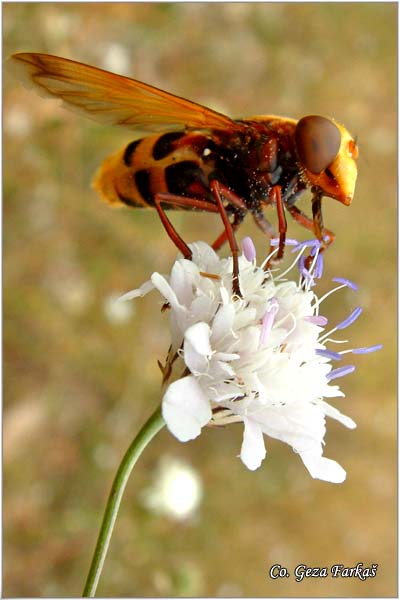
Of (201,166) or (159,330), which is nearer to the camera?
(201,166)

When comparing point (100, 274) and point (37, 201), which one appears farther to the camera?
point (100, 274)

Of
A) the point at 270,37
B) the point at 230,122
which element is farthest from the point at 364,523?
the point at 230,122

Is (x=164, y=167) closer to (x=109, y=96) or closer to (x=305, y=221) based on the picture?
(x=109, y=96)

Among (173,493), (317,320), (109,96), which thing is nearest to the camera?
(317,320)

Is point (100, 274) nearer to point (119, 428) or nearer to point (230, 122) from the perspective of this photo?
point (119, 428)

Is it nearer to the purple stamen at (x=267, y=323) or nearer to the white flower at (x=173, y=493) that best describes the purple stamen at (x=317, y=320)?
Result: the purple stamen at (x=267, y=323)

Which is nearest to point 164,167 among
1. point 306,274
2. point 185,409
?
point 306,274

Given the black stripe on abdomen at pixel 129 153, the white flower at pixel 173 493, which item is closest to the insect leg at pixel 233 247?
the black stripe on abdomen at pixel 129 153
